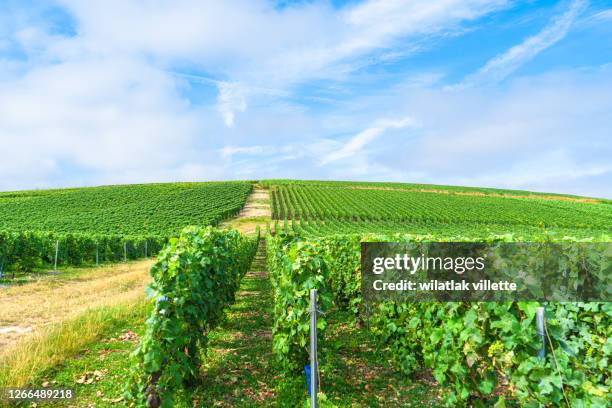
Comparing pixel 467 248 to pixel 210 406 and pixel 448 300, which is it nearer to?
pixel 448 300

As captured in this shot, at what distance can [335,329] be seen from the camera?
364 inches

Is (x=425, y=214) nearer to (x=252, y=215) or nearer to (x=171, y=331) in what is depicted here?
(x=252, y=215)

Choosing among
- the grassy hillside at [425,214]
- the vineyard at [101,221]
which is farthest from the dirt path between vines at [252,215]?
the grassy hillside at [425,214]

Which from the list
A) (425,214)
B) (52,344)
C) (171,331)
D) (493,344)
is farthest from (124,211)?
A: (493,344)

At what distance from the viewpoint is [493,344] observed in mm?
3861

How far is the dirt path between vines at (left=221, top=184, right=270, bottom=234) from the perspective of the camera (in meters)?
48.9

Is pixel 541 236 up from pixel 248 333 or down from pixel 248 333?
up

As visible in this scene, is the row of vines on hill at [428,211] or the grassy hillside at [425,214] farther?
the row of vines on hill at [428,211]

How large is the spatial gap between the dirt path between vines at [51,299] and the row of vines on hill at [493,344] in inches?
257

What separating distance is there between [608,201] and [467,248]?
4334 inches

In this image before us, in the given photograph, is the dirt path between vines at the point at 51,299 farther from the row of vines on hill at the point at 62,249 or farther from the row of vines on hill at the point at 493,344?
the row of vines on hill at the point at 493,344

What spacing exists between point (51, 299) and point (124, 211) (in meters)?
44.7

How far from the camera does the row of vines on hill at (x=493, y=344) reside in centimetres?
351

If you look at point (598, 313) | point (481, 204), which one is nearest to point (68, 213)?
point (598, 313)
